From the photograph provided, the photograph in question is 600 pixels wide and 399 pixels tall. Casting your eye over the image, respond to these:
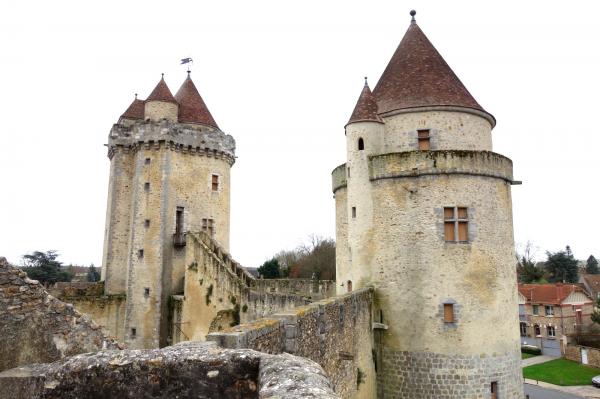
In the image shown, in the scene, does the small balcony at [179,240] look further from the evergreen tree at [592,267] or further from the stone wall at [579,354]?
the evergreen tree at [592,267]

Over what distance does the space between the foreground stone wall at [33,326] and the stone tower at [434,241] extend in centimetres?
1048

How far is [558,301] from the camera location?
48406mm

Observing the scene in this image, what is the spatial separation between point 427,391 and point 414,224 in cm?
521

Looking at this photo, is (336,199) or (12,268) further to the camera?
(336,199)

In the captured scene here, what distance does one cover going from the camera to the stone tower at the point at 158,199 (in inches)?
1057

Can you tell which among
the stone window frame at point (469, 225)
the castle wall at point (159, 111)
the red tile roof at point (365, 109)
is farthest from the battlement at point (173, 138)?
the stone window frame at point (469, 225)

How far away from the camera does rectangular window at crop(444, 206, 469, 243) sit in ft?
51.1

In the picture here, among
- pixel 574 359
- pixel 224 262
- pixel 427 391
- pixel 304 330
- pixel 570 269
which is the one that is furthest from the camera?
pixel 570 269

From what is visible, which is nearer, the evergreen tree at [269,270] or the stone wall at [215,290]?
the stone wall at [215,290]

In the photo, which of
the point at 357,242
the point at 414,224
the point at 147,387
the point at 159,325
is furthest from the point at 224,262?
the point at 147,387

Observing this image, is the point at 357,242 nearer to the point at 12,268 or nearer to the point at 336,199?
the point at 336,199

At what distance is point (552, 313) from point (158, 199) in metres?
41.7

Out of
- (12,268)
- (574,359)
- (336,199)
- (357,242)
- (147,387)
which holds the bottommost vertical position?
(574,359)

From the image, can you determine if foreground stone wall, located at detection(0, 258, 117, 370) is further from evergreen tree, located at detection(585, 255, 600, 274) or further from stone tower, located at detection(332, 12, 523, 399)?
evergreen tree, located at detection(585, 255, 600, 274)
